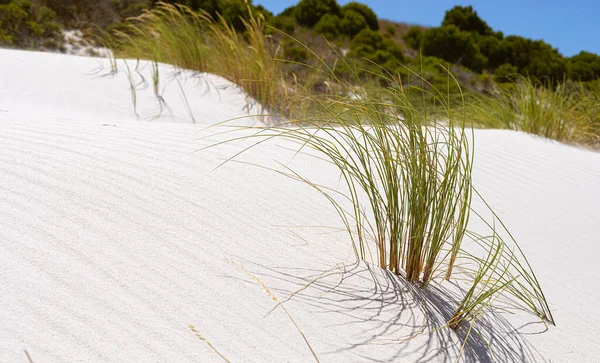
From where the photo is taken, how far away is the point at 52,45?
1153 cm

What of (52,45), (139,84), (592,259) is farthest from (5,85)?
(52,45)

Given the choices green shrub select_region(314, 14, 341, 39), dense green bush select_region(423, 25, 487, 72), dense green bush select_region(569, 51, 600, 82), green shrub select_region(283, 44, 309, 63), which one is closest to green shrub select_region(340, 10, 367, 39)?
green shrub select_region(314, 14, 341, 39)

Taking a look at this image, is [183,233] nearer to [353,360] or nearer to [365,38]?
[353,360]

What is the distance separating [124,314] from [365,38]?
41.8ft

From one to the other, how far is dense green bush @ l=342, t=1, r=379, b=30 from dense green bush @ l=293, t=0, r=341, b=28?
1.66ft

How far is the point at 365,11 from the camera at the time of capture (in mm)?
16531

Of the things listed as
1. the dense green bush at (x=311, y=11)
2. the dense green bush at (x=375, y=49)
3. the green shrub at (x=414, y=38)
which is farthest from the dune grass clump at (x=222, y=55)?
the green shrub at (x=414, y=38)

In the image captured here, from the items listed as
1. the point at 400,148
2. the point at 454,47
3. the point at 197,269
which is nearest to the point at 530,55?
the point at 454,47

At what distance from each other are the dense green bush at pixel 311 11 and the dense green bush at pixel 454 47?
106 inches

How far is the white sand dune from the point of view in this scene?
1.34m

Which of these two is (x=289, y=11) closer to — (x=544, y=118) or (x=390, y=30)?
(x=390, y=30)

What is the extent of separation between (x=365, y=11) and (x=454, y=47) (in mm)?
2746

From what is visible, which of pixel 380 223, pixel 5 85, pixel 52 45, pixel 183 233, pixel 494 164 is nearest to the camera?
pixel 183 233

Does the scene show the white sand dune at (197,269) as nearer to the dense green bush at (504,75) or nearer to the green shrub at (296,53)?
the green shrub at (296,53)
